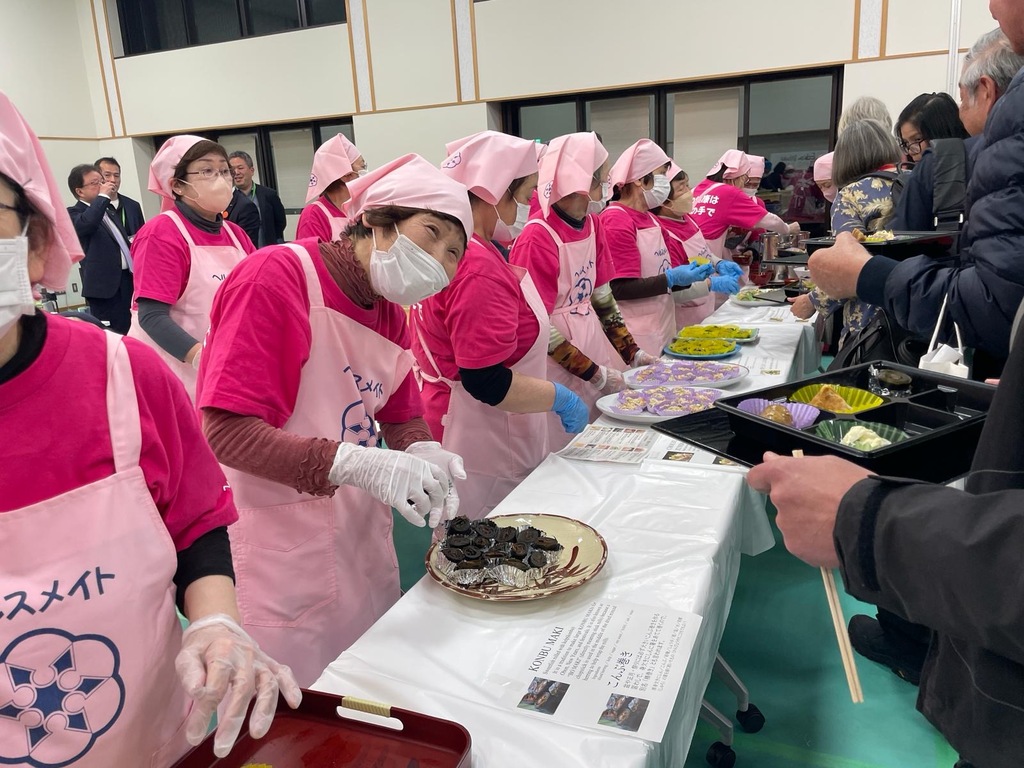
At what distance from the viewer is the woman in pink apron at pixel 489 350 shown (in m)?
1.87

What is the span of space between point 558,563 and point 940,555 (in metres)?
0.74

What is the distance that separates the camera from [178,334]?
2.62 m

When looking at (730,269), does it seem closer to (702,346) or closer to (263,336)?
(702,346)

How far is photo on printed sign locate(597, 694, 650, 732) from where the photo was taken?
3.08ft

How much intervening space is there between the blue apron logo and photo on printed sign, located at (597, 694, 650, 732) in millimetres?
644

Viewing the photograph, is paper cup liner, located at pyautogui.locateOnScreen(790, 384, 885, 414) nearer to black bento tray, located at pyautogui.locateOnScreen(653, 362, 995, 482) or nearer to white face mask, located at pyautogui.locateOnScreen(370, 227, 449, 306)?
black bento tray, located at pyautogui.locateOnScreen(653, 362, 995, 482)

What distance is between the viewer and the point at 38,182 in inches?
32.4

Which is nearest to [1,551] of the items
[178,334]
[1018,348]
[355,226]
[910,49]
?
[355,226]

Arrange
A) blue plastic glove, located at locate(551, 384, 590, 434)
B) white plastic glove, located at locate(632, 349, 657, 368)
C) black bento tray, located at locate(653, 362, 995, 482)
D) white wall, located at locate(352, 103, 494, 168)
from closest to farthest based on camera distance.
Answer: black bento tray, located at locate(653, 362, 995, 482), blue plastic glove, located at locate(551, 384, 590, 434), white plastic glove, located at locate(632, 349, 657, 368), white wall, located at locate(352, 103, 494, 168)

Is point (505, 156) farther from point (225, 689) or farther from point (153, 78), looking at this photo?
point (153, 78)

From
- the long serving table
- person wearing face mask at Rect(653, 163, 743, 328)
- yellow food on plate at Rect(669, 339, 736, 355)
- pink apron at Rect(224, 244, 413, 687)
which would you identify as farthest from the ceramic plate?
person wearing face mask at Rect(653, 163, 743, 328)

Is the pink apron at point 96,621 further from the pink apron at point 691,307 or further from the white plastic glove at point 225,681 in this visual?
the pink apron at point 691,307

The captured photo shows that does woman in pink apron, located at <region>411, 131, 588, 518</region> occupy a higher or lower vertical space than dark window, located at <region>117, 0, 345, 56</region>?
lower

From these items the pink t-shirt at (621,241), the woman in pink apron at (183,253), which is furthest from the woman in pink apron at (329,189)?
the pink t-shirt at (621,241)
